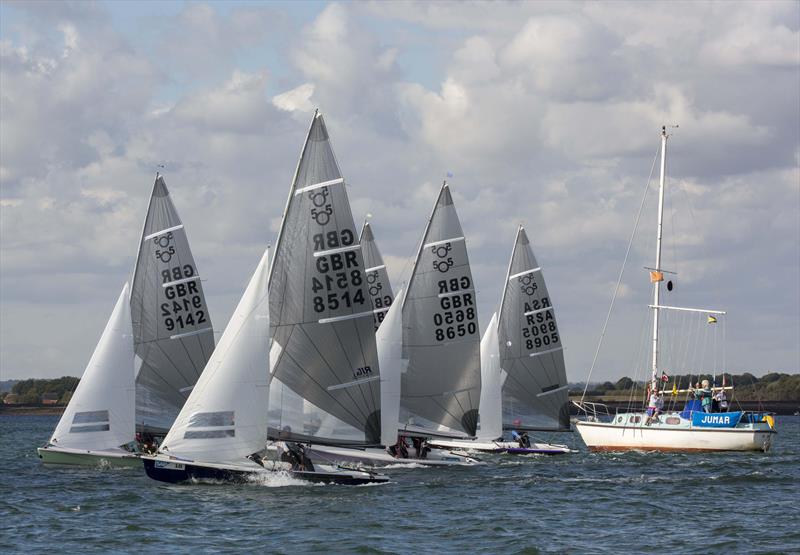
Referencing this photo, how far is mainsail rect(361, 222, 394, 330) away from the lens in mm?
68625

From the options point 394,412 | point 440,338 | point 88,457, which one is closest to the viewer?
point 394,412

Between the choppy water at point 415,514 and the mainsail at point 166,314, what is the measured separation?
18.8 ft

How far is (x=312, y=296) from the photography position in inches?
1923

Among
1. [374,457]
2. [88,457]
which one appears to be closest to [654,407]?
[374,457]

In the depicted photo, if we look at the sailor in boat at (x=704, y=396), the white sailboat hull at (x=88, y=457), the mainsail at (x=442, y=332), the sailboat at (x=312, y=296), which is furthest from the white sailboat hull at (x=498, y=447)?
the sailboat at (x=312, y=296)

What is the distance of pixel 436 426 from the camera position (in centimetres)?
6241

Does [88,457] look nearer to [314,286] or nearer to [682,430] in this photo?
[314,286]

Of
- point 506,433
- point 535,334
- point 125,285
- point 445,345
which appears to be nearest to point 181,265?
point 125,285

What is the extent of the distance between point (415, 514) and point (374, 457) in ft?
48.3

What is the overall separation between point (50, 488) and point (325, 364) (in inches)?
434

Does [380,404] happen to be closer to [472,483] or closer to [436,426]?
[472,483]

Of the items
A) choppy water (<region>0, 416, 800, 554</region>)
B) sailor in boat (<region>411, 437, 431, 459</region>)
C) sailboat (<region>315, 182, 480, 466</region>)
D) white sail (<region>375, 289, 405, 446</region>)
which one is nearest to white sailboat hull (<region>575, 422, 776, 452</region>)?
sailboat (<region>315, 182, 480, 466</region>)

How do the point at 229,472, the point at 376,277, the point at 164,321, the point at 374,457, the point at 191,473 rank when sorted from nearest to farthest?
the point at 191,473 < the point at 229,472 < the point at 374,457 < the point at 164,321 < the point at 376,277

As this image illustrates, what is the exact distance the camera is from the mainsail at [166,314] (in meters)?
58.9
